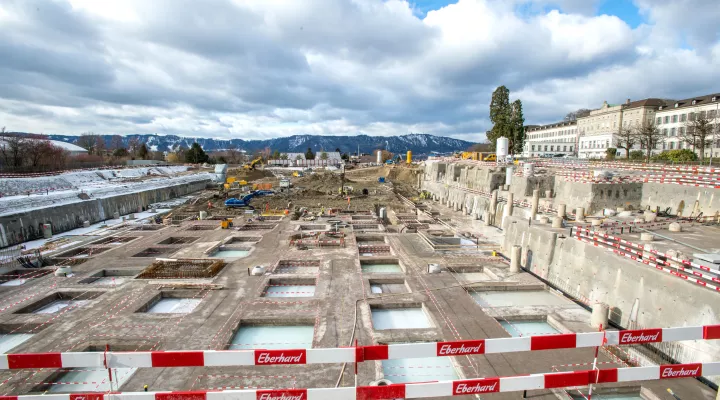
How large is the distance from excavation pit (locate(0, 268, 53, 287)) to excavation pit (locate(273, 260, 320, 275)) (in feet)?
32.7

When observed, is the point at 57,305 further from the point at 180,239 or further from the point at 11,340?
the point at 180,239

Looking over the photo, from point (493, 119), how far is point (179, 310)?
57321 mm

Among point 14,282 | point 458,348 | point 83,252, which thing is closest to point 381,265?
point 458,348

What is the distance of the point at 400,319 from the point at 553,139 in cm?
7798

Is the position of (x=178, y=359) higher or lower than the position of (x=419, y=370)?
higher

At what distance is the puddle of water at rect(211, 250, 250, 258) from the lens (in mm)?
18375

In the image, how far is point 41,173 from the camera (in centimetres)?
3412

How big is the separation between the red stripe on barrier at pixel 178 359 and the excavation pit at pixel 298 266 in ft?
37.0

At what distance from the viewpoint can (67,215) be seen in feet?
77.9

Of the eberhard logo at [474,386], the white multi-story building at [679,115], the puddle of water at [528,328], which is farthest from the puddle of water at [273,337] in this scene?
the white multi-story building at [679,115]

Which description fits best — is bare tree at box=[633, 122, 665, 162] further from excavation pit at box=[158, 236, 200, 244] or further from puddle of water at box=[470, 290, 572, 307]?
excavation pit at box=[158, 236, 200, 244]

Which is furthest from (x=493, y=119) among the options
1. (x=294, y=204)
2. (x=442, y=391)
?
(x=442, y=391)

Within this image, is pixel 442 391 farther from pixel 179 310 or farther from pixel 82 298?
pixel 82 298

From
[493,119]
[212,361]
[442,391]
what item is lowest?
[442,391]
